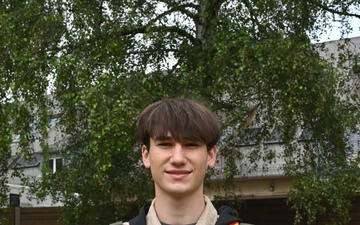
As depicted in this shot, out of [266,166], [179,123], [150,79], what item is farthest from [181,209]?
[266,166]

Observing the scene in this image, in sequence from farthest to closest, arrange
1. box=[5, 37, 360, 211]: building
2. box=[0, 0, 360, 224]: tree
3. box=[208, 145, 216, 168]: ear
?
1. box=[5, 37, 360, 211]: building
2. box=[0, 0, 360, 224]: tree
3. box=[208, 145, 216, 168]: ear

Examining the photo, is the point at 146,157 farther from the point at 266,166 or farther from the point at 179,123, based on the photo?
the point at 266,166

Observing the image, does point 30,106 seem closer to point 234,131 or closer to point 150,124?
point 234,131

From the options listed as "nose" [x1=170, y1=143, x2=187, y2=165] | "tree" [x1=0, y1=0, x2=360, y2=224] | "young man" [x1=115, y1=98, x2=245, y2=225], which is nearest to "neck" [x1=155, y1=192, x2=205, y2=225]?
"young man" [x1=115, y1=98, x2=245, y2=225]

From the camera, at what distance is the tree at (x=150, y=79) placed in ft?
32.4

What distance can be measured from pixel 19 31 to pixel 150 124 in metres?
8.54

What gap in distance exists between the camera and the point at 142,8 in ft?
36.7

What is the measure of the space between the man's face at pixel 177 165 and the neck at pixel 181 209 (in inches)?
0.8

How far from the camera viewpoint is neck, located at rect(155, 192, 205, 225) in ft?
7.76

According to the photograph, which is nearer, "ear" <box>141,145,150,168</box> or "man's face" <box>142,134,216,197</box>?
"man's face" <box>142,134,216,197</box>

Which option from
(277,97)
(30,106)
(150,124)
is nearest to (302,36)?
(277,97)

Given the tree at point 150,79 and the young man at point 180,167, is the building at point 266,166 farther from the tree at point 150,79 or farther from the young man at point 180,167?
the young man at point 180,167

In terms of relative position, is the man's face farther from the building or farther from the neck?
the building

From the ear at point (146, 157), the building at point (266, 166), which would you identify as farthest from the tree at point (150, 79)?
the ear at point (146, 157)
